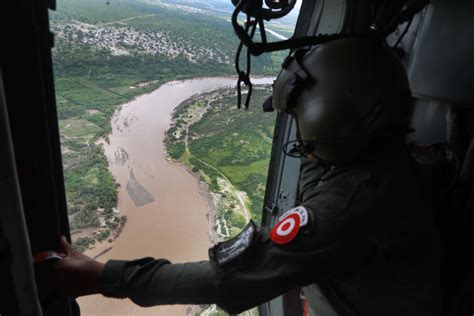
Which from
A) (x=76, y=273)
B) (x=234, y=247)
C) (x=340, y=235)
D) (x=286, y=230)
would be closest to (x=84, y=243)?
(x=76, y=273)

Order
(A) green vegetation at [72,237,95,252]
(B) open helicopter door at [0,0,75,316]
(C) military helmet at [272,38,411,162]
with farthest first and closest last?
(A) green vegetation at [72,237,95,252]
(C) military helmet at [272,38,411,162]
(B) open helicopter door at [0,0,75,316]

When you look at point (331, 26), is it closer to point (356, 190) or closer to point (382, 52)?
point (382, 52)

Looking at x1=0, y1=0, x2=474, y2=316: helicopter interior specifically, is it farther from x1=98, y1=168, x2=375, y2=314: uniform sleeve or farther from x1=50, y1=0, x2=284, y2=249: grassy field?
x1=50, y1=0, x2=284, y2=249: grassy field

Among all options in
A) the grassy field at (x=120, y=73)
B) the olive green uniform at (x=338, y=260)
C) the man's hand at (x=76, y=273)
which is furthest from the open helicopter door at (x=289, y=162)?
the man's hand at (x=76, y=273)

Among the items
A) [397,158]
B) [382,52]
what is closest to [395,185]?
[397,158]

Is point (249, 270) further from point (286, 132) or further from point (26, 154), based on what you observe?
point (286, 132)

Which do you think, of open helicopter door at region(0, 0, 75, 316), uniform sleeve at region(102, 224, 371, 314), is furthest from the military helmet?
open helicopter door at region(0, 0, 75, 316)

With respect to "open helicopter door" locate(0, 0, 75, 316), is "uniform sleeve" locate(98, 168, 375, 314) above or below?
below
